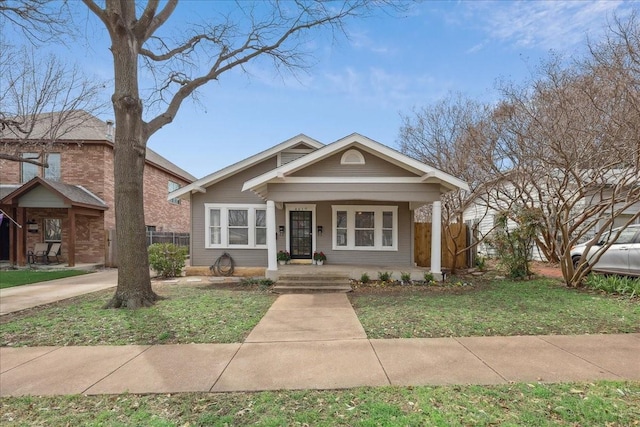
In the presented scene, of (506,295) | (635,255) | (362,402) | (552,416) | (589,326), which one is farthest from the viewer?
(635,255)

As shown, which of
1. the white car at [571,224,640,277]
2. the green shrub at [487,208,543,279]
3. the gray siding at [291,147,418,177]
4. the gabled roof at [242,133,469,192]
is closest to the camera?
the white car at [571,224,640,277]

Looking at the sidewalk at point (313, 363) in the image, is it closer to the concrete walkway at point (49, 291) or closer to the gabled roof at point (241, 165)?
the concrete walkway at point (49, 291)

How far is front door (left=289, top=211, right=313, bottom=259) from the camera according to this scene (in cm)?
1244

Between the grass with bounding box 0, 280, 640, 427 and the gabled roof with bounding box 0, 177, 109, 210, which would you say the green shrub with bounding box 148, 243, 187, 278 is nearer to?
the grass with bounding box 0, 280, 640, 427

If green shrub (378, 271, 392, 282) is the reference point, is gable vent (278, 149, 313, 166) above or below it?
above

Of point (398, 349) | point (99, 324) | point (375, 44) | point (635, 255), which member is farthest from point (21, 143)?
point (635, 255)

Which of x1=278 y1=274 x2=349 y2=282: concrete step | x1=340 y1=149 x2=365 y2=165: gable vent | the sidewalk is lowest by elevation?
the sidewalk

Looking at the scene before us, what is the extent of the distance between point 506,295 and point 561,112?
5024mm

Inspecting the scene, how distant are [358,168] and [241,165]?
4.63 m

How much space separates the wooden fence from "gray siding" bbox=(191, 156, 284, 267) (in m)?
5.80

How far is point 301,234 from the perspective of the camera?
12.5m

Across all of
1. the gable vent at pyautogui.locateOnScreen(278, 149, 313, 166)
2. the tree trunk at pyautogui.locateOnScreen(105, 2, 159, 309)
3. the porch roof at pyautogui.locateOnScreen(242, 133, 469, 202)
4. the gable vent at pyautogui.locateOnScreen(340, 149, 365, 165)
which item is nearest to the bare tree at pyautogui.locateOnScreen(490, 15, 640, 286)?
the porch roof at pyautogui.locateOnScreen(242, 133, 469, 202)

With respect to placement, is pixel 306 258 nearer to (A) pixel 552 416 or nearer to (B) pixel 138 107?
(B) pixel 138 107

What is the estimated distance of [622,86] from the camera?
7262 mm
